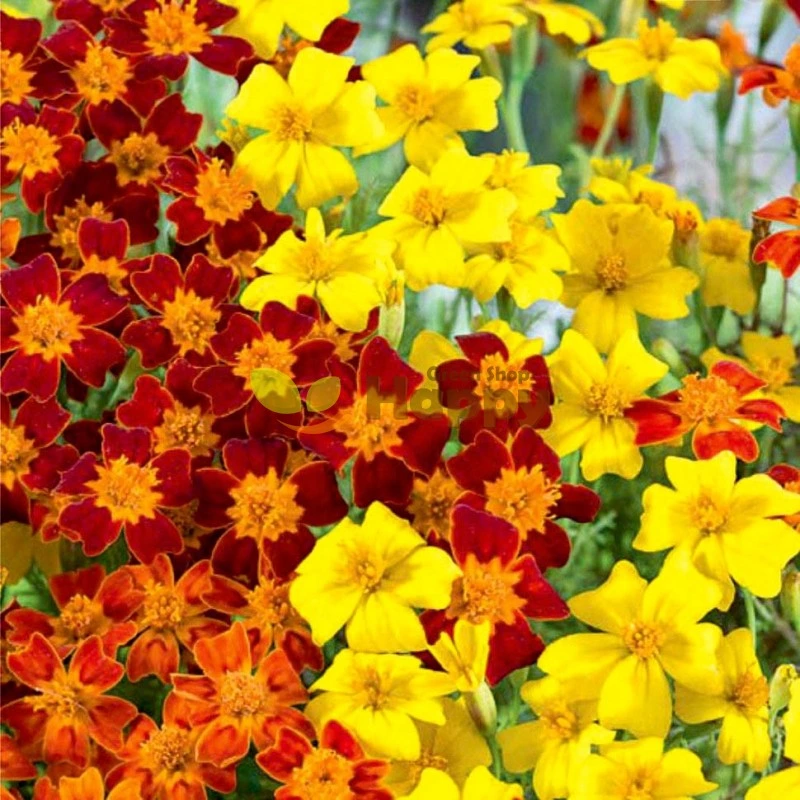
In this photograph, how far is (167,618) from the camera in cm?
44

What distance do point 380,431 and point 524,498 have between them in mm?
49

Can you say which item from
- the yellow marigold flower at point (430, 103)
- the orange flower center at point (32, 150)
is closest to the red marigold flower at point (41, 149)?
the orange flower center at point (32, 150)

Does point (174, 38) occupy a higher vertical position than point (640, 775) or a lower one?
higher

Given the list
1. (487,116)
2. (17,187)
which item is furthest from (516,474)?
(17,187)

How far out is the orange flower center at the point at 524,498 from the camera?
417mm

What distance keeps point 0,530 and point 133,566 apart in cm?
6

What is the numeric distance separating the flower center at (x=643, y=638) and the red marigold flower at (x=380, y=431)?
0.08 m

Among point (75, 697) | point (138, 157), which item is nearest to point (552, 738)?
point (75, 697)

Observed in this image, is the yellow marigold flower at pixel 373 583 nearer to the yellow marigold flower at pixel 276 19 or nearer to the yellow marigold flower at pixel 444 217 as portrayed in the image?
the yellow marigold flower at pixel 444 217

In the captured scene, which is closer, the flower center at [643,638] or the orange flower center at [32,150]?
the flower center at [643,638]

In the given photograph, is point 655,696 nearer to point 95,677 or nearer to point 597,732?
point 597,732

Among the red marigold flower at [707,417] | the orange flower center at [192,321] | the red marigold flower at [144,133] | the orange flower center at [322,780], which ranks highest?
the red marigold flower at [144,133]

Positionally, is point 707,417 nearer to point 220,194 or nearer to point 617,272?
point 617,272

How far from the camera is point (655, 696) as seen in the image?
0.40 metres
